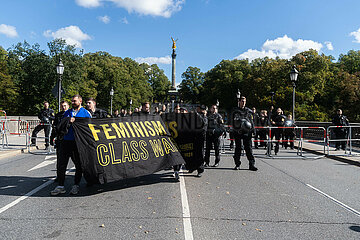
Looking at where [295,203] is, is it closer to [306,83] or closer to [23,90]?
[23,90]

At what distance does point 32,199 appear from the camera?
5.32 meters

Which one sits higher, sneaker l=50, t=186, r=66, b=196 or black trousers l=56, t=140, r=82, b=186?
black trousers l=56, t=140, r=82, b=186

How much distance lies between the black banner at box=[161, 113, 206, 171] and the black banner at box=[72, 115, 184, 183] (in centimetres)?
46

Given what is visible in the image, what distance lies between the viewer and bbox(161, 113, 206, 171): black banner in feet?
24.0

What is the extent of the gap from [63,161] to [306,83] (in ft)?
143

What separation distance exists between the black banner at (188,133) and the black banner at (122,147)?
0.46 meters

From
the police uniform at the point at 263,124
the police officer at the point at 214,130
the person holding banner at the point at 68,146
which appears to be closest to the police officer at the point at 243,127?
the police officer at the point at 214,130

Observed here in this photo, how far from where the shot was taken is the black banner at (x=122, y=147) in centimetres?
553

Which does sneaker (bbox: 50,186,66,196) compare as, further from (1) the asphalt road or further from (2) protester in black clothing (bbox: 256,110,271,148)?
(2) protester in black clothing (bbox: 256,110,271,148)

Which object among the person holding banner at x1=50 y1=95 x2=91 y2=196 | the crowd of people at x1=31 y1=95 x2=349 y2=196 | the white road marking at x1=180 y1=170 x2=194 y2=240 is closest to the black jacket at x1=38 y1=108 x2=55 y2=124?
the crowd of people at x1=31 y1=95 x2=349 y2=196

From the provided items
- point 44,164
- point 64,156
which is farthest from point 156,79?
point 64,156

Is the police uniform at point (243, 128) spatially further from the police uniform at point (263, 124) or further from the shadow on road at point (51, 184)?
the police uniform at point (263, 124)

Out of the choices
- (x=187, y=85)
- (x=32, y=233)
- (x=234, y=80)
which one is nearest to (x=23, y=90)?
(x=32, y=233)

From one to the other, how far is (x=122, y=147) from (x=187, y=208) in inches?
77.3
